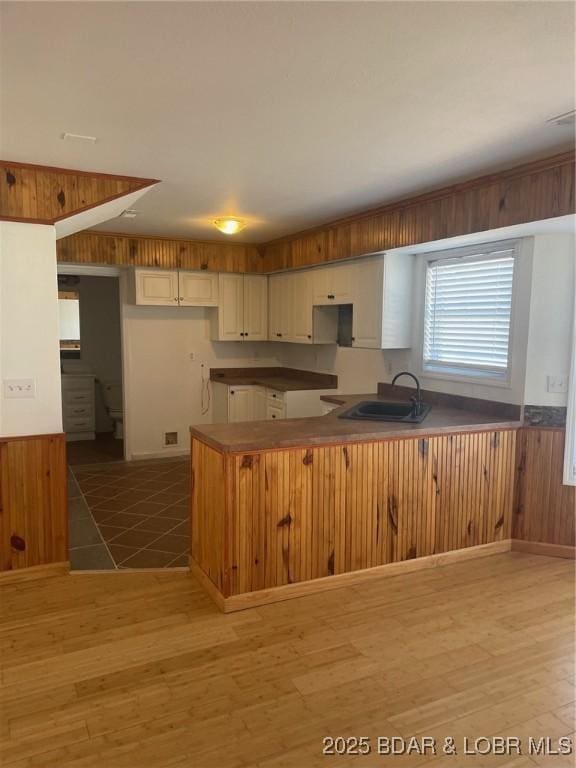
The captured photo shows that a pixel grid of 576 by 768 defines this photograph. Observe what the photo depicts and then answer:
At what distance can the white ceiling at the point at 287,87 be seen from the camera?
1.65 metres

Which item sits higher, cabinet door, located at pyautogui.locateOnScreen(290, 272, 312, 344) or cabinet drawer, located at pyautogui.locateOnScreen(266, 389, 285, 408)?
cabinet door, located at pyautogui.locateOnScreen(290, 272, 312, 344)

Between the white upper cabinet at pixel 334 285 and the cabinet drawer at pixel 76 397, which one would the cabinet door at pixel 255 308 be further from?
the cabinet drawer at pixel 76 397

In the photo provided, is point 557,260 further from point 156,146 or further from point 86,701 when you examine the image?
point 86,701

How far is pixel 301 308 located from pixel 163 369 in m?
1.83

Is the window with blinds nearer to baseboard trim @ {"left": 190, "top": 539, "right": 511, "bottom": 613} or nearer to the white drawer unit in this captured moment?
baseboard trim @ {"left": 190, "top": 539, "right": 511, "bottom": 613}

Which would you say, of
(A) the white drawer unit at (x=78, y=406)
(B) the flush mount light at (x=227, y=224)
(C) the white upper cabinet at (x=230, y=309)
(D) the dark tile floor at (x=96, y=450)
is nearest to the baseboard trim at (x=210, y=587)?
(B) the flush mount light at (x=227, y=224)

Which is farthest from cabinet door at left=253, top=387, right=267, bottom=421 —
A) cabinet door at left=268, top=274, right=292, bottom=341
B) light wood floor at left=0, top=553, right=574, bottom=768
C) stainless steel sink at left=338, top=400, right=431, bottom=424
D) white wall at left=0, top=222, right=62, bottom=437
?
white wall at left=0, top=222, right=62, bottom=437

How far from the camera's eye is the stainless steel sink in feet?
11.8

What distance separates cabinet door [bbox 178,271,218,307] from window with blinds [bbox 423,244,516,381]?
8.58ft

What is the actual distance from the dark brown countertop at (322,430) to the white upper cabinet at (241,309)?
2674 mm

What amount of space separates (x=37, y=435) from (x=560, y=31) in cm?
317

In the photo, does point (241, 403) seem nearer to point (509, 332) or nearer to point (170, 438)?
point (170, 438)

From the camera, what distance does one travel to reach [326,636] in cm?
268

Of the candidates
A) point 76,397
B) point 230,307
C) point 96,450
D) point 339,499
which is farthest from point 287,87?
point 76,397
